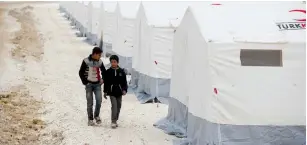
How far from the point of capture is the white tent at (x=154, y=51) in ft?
48.4

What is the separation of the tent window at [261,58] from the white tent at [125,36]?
10503 mm

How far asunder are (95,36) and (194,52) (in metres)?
23.1

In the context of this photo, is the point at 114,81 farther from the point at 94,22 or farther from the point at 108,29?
the point at 94,22

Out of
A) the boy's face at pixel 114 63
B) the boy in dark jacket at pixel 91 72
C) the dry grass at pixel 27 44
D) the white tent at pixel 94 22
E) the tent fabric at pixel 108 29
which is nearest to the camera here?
the boy's face at pixel 114 63

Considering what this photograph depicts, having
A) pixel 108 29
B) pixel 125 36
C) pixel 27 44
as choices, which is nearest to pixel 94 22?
pixel 27 44

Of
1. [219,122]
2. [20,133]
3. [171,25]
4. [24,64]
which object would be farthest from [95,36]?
[219,122]

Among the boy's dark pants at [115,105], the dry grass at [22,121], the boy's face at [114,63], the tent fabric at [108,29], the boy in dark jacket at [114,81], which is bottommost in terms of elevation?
the dry grass at [22,121]

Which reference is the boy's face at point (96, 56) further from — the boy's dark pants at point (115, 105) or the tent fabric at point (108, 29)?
the tent fabric at point (108, 29)

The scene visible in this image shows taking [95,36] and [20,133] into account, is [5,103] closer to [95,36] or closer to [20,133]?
[20,133]

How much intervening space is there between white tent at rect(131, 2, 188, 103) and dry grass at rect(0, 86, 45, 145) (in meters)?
3.28

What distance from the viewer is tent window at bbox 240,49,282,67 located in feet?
29.6

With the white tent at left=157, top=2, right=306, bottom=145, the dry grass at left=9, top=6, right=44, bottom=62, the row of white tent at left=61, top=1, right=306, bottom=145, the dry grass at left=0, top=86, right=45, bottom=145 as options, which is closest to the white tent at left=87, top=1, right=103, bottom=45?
the dry grass at left=9, top=6, right=44, bottom=62

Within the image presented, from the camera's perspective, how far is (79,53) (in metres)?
27.8

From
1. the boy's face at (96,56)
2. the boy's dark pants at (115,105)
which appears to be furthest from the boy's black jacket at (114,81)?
the boy's face at (96,56)
